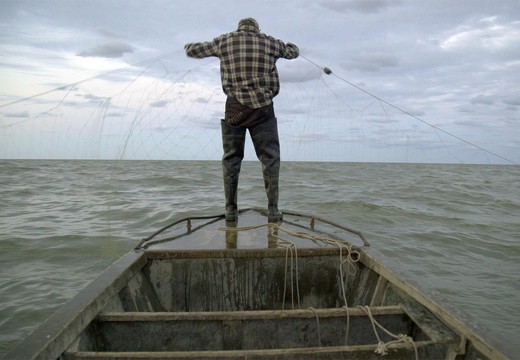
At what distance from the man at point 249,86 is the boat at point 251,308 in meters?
0.90

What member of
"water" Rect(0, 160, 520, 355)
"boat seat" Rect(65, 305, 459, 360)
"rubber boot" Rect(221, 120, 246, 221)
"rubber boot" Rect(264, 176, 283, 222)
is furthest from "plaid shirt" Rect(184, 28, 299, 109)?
"boat seat" Rect(65, 305, 459, 360)

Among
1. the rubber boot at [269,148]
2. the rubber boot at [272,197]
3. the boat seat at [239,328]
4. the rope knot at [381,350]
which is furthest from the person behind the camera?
the rubber boot at [272,197]

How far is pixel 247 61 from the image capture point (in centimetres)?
400

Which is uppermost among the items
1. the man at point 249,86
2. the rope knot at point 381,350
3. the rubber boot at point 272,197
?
the man at point 249,86

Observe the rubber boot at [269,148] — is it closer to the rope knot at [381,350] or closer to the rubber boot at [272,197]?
the rubber boot at [272,197]

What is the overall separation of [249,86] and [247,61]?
27cm

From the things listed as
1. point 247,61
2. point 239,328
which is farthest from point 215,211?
point 239,328

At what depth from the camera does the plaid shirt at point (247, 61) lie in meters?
4.00

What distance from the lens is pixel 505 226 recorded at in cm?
1049

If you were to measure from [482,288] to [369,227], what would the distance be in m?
4.28

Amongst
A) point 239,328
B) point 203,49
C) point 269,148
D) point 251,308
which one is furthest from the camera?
point 269,148

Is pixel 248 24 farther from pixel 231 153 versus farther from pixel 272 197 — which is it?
pixel 272 197

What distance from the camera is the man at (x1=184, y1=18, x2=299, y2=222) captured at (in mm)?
4012

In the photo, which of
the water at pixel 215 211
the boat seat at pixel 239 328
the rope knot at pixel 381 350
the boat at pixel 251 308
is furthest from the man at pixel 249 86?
the rope knot at pixel 381 350
